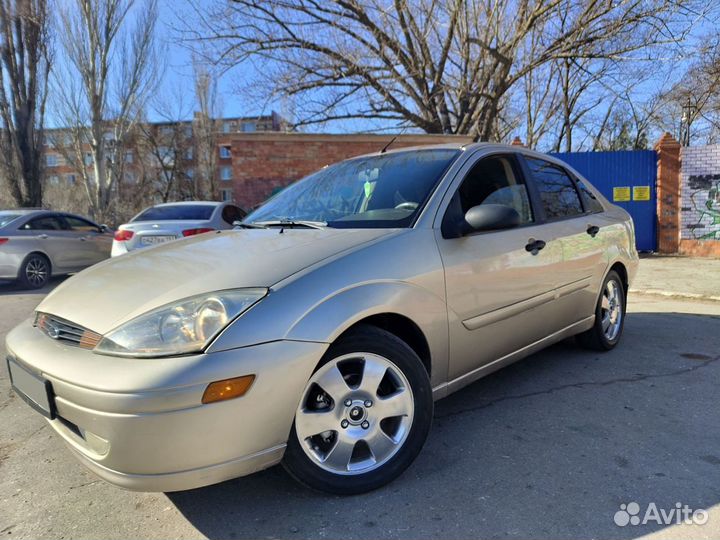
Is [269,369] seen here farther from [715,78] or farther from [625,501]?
[715,78]

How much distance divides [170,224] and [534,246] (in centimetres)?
609

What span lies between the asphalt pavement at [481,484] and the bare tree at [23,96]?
18574 millimetres

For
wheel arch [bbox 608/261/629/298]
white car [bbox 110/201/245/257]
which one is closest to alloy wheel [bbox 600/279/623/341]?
wheel arch [bbox 608/261/629/298]

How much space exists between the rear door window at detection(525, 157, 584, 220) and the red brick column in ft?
32.0

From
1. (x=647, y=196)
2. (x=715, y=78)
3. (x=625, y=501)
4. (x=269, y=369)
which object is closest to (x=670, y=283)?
(x=647, y=196)

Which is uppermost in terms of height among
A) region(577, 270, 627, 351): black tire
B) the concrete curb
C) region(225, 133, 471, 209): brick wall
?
region(225, 133, 471, 209): brick wall

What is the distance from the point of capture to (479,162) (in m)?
3.15

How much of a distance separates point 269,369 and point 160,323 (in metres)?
0.46

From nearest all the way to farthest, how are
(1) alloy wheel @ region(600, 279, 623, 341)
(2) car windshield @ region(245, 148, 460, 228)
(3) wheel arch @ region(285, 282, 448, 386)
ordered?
(3) wheel arch @ region(285, 282, 448, 386) → (2) car windshield @ region(245, 148, 460, 228) → (1) alloy wheel @ region(600, 279, 623, 341)

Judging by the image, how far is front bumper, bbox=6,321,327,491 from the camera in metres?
1.78

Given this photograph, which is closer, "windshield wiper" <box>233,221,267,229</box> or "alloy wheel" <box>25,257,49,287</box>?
"windshield wiper" <box>233,221,267,229</box>

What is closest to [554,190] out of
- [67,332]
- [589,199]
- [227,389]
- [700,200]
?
[589,199]

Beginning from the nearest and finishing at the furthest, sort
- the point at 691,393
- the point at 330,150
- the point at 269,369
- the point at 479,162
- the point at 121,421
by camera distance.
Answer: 1. the point at 121,421
2. the point at 269,369
3. the point at 479,162
4. the point at 691,393
5. the point at 330,150

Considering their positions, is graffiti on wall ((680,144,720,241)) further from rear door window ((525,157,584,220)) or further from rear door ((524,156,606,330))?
rear door window ((525,157,584,220))
